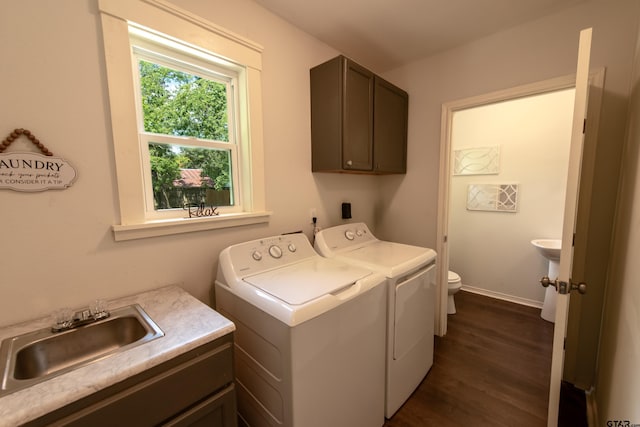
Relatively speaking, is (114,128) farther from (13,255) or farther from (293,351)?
(293,351)

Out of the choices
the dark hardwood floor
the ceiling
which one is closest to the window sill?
A: the ceiling

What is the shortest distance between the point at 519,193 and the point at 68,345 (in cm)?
375

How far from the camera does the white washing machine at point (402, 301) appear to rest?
1470mm

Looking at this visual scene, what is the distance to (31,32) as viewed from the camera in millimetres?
966

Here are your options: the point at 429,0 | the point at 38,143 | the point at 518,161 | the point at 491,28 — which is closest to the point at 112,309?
the point at 38,143

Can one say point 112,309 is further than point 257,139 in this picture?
No

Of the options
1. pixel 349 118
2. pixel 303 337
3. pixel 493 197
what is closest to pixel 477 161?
pixel 493 197

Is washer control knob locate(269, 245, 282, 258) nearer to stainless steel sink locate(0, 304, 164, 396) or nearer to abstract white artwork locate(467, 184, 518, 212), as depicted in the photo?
stainless steel sink locate(0, 304, 164, 396)

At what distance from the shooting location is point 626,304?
3.34 feet

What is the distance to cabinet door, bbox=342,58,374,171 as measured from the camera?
5.88 feet

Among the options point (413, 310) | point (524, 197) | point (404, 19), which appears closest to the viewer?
point (413, 310)

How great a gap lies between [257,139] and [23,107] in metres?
0.99

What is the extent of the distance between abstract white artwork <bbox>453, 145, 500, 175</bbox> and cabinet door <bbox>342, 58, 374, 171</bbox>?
1.82m

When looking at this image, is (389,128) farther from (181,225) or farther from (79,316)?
(79,316)
